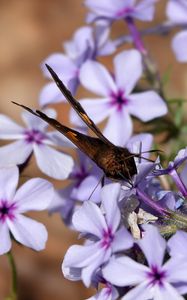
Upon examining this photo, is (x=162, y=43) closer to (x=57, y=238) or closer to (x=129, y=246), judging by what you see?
(x=57, y=238)

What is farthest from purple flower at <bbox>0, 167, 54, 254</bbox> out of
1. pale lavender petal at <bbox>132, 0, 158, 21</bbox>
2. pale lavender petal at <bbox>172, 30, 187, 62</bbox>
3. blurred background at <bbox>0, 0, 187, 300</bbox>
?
blurred background at <bbox>0, 0, 187, 300</bbox>

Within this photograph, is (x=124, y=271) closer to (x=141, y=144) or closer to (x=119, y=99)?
Answer: (x=141, y=144)

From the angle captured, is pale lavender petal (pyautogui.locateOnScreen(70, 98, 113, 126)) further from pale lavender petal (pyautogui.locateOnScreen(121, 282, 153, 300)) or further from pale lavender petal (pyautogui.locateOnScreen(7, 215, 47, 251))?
pale lavender petal (pyautogui.locateOnScreen(121, 282, 153, 300))

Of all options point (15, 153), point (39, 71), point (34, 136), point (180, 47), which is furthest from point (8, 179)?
point (39, 71)

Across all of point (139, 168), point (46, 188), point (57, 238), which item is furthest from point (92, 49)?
point (57, 238)

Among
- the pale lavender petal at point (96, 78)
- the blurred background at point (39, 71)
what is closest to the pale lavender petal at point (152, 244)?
the pale lavender petal at point (96, 78)

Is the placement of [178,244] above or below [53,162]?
below

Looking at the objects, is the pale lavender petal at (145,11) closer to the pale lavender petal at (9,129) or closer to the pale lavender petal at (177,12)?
the pale lavender petal at (177,12)
